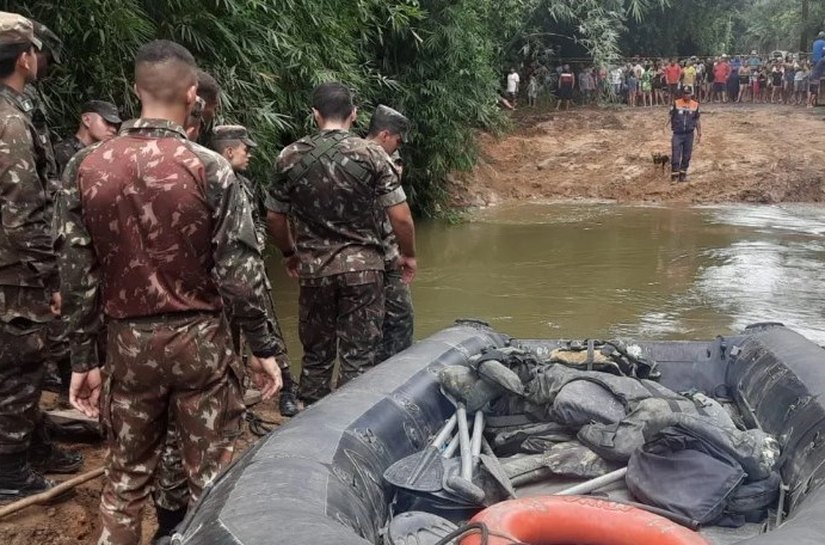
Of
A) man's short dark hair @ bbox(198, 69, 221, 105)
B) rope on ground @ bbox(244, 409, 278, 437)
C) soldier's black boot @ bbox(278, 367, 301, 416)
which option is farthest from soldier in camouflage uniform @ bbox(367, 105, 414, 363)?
man's short dark hair @ bbox(198, 69, 221, 105)

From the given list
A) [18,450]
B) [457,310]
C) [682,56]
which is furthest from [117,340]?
[682,56]

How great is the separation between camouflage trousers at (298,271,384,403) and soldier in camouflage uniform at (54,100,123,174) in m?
1.30

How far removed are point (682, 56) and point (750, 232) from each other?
14.4 meters

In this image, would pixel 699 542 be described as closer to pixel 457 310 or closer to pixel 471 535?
pixel 471 535

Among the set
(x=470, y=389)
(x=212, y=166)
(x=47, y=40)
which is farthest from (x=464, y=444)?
(x=47, y=40)

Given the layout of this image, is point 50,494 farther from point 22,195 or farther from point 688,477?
point 688,477

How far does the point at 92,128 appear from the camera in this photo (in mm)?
4207

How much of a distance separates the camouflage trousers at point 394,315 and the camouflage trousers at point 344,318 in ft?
0.94

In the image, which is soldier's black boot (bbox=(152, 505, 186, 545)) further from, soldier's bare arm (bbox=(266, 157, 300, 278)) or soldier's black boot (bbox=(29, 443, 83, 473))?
soldier's bare arm (bbox=(266, 157, 300, 278))

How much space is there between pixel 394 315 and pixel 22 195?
2.06m

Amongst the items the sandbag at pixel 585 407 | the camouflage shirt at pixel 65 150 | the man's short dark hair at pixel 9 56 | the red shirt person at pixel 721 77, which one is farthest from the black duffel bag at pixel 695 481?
the red shirt person at pixel 721 77

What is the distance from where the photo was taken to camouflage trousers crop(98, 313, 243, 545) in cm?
243

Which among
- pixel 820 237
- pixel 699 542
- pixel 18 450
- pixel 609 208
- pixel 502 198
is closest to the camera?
pixel 699 542

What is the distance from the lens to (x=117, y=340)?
245cm
